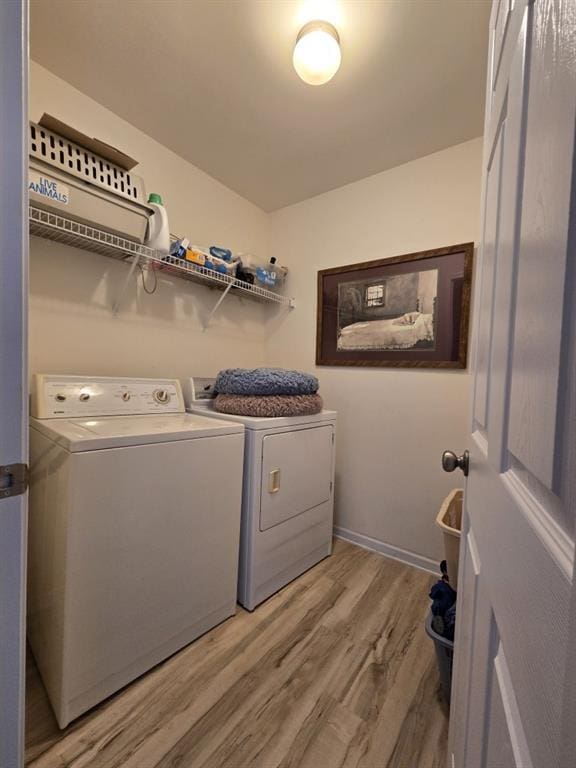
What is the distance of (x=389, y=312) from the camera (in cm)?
197

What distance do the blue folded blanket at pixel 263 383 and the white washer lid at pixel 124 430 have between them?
0.82 ft

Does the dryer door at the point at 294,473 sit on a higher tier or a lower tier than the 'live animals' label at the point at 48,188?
lower

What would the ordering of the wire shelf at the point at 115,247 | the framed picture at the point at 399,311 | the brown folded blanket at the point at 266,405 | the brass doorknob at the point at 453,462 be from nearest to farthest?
the brass doorknob at the point at 453,462, the wire shelf at the point at 115,247, the brown folded blanket at the point at 266,405, the framed picture at the point at 399,311

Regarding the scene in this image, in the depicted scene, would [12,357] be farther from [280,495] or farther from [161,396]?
[280,495]

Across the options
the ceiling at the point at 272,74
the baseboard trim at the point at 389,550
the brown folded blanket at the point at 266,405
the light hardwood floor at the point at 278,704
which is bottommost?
the light hardwood floor at the point at 278,704

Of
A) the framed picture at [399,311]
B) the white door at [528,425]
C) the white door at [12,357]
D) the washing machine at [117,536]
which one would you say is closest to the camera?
the white door at [528,425]

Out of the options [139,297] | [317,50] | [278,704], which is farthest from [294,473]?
[317,50]

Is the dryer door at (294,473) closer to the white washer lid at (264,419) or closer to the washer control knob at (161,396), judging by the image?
the white washer lid at (264,419)

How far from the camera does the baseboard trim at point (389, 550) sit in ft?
5.97

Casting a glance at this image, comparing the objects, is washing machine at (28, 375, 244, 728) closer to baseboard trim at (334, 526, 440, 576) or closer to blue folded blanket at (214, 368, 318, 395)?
blue folded blanket at (214, 368, 318, 395)

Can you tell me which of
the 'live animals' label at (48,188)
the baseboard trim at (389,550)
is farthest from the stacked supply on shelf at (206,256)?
the baseboard trim at (389,550)

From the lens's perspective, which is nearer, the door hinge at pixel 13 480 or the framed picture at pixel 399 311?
the door hinge at pixel 13 480

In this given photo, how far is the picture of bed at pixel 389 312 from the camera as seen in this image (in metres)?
1.84

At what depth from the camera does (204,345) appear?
2100 mm
